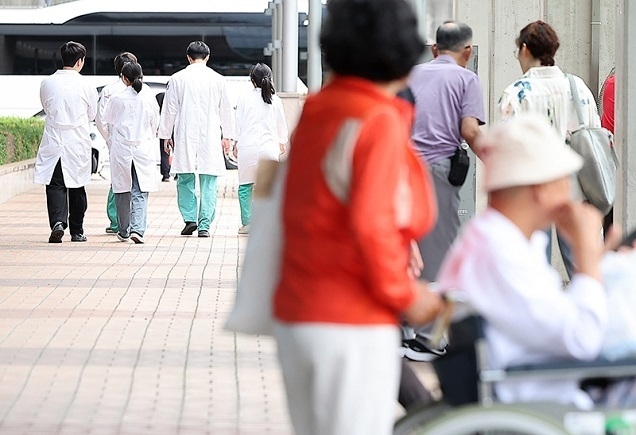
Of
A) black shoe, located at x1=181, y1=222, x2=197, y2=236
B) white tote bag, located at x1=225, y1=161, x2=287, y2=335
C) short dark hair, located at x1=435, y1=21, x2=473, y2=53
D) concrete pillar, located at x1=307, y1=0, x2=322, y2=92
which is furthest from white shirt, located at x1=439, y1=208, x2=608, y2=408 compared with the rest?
concrete pillar, located at x1=307, y1=0, x2=322, y2=92

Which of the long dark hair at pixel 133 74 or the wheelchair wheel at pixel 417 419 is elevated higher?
the long dark hair at pixel 133 74

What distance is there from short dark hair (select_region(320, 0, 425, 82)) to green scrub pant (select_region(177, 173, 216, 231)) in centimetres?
1129

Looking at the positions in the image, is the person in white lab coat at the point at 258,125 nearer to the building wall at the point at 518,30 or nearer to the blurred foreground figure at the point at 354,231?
the building wall at the point at 518,30

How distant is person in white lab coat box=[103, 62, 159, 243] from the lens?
13992 millimetres

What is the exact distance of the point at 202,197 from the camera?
1465 centimetres

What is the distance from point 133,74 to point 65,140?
3.06 ft

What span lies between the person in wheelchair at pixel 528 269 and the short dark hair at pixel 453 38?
141 inches

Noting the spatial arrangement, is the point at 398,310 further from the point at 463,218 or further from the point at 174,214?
the point at 174,214

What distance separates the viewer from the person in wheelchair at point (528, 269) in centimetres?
356

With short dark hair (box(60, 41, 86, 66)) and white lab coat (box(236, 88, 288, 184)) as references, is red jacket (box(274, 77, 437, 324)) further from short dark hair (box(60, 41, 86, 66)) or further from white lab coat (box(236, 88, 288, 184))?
white lab coat (box(236, 88, 288, 184))

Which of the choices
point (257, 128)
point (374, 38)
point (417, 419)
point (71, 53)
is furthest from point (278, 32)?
point (374, 38)

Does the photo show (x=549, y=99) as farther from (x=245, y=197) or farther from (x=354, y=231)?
(x=245, y=197)

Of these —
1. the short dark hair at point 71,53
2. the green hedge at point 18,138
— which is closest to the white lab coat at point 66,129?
the short dark hair at point 71,53

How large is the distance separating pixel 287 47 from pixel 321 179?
1841 centimetres
